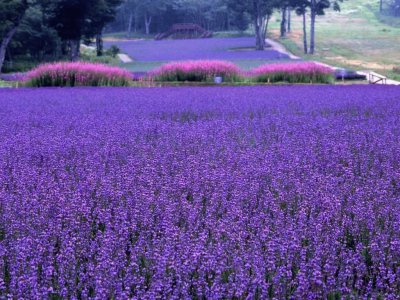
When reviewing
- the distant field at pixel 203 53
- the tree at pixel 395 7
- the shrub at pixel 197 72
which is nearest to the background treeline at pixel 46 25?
the distant field at pixel 203 53

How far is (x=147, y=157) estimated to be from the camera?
6441 mm

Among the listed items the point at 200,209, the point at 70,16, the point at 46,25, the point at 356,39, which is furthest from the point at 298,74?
the point at 356,39

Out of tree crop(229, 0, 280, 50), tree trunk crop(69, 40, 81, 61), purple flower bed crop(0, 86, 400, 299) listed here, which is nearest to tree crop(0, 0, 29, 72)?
tree trunk crop(69, 40, 81, 61)

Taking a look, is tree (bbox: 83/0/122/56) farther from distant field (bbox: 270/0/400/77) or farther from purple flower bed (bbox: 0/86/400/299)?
purple flower bed (bbox: 0/86/400/299)

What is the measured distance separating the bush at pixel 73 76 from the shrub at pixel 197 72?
187cm

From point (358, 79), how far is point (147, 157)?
17.6 meters

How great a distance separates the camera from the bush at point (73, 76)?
1933cm

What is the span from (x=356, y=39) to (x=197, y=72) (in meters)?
35.0

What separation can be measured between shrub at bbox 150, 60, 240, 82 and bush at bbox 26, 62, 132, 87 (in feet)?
6.12

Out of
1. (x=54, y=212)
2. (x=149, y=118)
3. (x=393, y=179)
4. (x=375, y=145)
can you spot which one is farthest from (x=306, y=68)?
(x=54, y=212)

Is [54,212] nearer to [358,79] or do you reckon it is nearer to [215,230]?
[215,230]

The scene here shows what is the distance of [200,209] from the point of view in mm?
4520

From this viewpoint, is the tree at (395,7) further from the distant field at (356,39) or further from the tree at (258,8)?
the tree at (258,8)

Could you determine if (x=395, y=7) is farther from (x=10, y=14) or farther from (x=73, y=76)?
(x=73, y=76)
